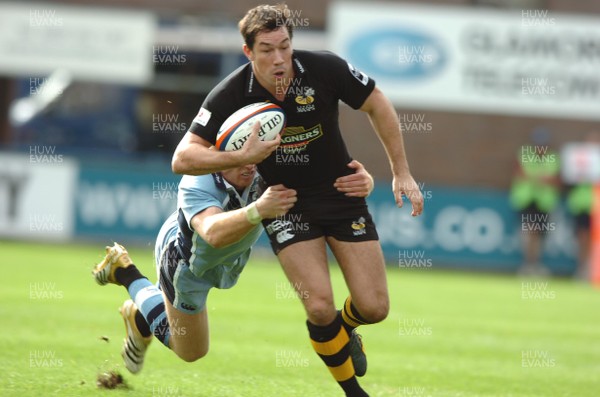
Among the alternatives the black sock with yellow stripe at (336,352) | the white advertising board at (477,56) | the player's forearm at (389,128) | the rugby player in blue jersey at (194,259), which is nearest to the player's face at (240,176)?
the rugby player in blue jersey at (194,259)

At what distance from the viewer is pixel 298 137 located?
6.73m

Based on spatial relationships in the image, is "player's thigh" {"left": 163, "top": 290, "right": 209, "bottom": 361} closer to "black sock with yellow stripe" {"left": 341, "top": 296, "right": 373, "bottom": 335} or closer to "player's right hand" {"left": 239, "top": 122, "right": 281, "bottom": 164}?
"black sock with yellow stripe" {"left": 341, "top": 296, "right": 373, "bottom": 335}

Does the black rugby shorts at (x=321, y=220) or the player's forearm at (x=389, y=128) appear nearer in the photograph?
the black rugby shorts at (x=321, y=220)

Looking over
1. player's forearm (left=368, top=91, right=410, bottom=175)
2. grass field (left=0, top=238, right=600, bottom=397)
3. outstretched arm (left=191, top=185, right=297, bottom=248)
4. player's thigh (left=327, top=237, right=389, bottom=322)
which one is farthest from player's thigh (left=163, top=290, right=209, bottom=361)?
player's forearm (left=368, top=91, right=410, bottom=175)

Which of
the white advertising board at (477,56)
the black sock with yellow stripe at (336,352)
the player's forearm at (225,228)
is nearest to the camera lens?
the player's forearm at (225,228)

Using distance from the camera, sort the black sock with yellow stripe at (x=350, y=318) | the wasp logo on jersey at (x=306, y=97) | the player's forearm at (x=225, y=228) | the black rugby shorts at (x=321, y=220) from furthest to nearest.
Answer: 1. the black sock with yellow stripe at (x=350, y=318)
2. the black rugby shorts at (x=321, y=220)
3. the wasp logo on jersey at (x=306, y=97)
4. the player's forearm at (x=225, y=228)

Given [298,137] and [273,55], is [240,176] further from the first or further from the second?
[273,55]

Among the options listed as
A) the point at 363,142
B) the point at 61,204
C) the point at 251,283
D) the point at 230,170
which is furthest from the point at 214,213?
the point at 363,142

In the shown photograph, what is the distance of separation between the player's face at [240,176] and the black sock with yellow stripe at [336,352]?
3.34 ft

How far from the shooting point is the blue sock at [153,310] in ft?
23.6

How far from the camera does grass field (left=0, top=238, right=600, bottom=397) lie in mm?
7570

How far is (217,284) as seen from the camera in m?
7.09

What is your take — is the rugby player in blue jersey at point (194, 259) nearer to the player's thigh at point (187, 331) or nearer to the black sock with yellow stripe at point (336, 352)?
the player's thigh at point (187, 331)

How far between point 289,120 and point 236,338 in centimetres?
399
